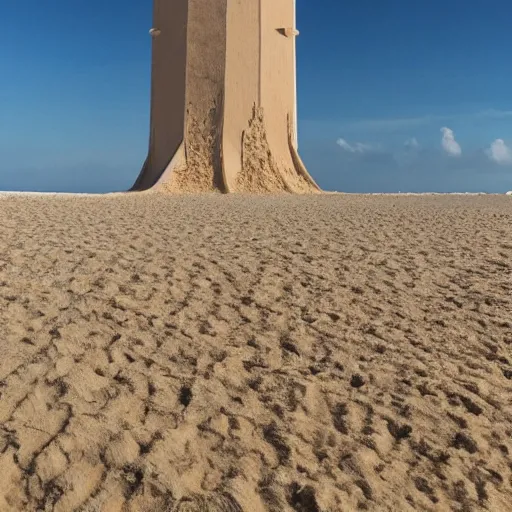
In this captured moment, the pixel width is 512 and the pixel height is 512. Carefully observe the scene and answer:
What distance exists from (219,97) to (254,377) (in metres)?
13.1

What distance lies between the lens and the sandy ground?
2607 mm

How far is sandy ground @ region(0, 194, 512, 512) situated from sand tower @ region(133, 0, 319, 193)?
9.35m

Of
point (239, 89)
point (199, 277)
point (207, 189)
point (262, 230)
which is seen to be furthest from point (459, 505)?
point (239, 89)

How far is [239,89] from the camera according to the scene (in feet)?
51.9

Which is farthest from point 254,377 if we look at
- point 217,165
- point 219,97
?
point 219,97

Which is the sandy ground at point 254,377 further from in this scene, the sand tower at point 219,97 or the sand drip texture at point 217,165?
the sand tower at point 219,97

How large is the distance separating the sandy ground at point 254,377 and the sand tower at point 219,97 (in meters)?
9.35

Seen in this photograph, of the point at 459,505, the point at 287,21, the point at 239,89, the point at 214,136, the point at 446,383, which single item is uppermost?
the point at 287,21

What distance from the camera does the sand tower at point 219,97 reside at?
15.5m

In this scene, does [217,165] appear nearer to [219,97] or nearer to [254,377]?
[219,97]

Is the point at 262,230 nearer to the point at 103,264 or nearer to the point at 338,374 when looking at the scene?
the point at 103,264

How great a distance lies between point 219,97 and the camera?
1564 cm

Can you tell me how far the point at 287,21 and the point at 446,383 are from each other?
15543 millimetres

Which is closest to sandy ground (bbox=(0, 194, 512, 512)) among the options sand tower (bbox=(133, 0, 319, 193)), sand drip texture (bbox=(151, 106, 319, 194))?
sand drip texture (bbox=(151, 106, 319, 194))
